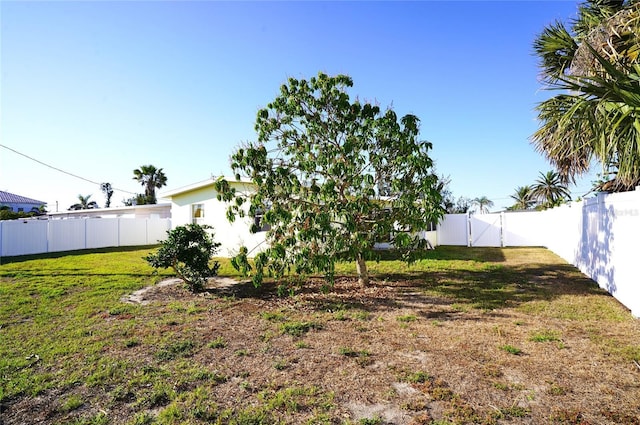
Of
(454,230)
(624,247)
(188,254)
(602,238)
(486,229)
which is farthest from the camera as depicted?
(454,230)

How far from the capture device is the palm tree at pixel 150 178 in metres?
36.1

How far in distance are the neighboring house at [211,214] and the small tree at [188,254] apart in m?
6.23

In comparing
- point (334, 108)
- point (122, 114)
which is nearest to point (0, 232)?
point (122, 114)

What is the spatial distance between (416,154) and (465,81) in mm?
5263

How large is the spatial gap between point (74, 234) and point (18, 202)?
3426cm

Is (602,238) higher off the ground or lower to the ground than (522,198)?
lower

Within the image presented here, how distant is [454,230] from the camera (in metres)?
19.2

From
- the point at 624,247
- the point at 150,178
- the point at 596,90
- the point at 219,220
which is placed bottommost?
the point at 624,247

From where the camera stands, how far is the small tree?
767 cm

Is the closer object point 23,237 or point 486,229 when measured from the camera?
point 23,237

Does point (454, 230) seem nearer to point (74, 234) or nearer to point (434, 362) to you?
point (434, 362)

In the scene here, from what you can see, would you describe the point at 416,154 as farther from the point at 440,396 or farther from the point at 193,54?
the point at 193,54

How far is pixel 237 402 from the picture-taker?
10.4 ft

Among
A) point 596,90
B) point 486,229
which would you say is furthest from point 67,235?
point 486,229
